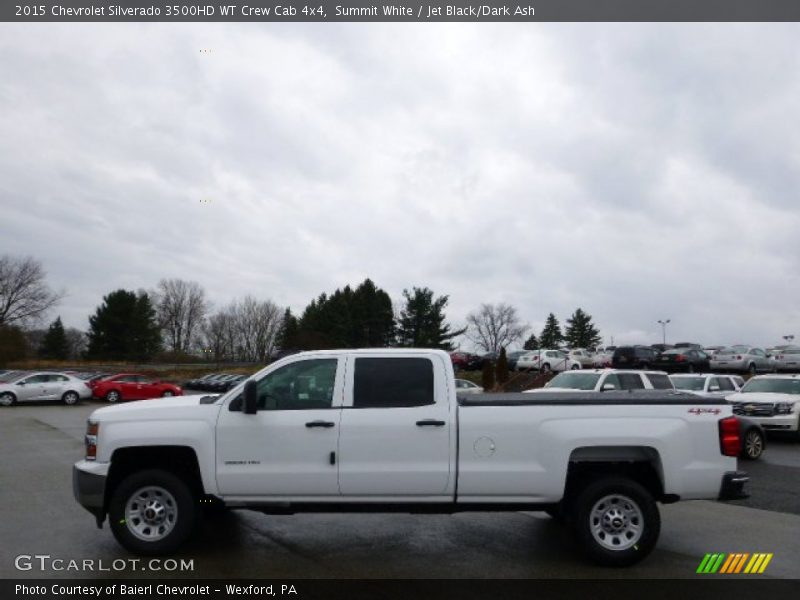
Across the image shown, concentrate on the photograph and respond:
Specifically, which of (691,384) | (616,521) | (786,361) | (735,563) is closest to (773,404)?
(691,384)

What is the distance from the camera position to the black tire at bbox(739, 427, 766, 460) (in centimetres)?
1432

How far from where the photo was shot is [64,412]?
2916 centimetres

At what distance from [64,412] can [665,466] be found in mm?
28084

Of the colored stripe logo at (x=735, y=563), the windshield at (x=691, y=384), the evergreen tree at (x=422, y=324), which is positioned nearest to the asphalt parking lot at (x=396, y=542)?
the colored stripe logo at (x=735, y=563)

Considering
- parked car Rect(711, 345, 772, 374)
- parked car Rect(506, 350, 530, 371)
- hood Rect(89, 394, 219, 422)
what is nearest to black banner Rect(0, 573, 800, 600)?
hood Rect(89, 394, 219, 422)

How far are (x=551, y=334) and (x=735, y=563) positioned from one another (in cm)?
10194

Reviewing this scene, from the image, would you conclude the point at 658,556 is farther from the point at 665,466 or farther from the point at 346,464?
the point at 346,464

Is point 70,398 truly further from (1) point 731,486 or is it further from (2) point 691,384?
(1) point 731,486

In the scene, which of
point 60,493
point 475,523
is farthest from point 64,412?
point 475,523

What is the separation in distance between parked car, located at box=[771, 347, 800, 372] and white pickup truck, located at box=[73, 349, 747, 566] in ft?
134

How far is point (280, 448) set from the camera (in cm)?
657

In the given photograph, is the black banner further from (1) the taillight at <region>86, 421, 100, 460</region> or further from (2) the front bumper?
(1) the taillight at <region>86, 421, 100, 460</region>

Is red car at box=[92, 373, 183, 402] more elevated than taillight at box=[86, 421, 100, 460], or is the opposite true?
taillight at box=[86, 421, 100, 460]

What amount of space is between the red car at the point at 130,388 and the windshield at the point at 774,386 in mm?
27823
